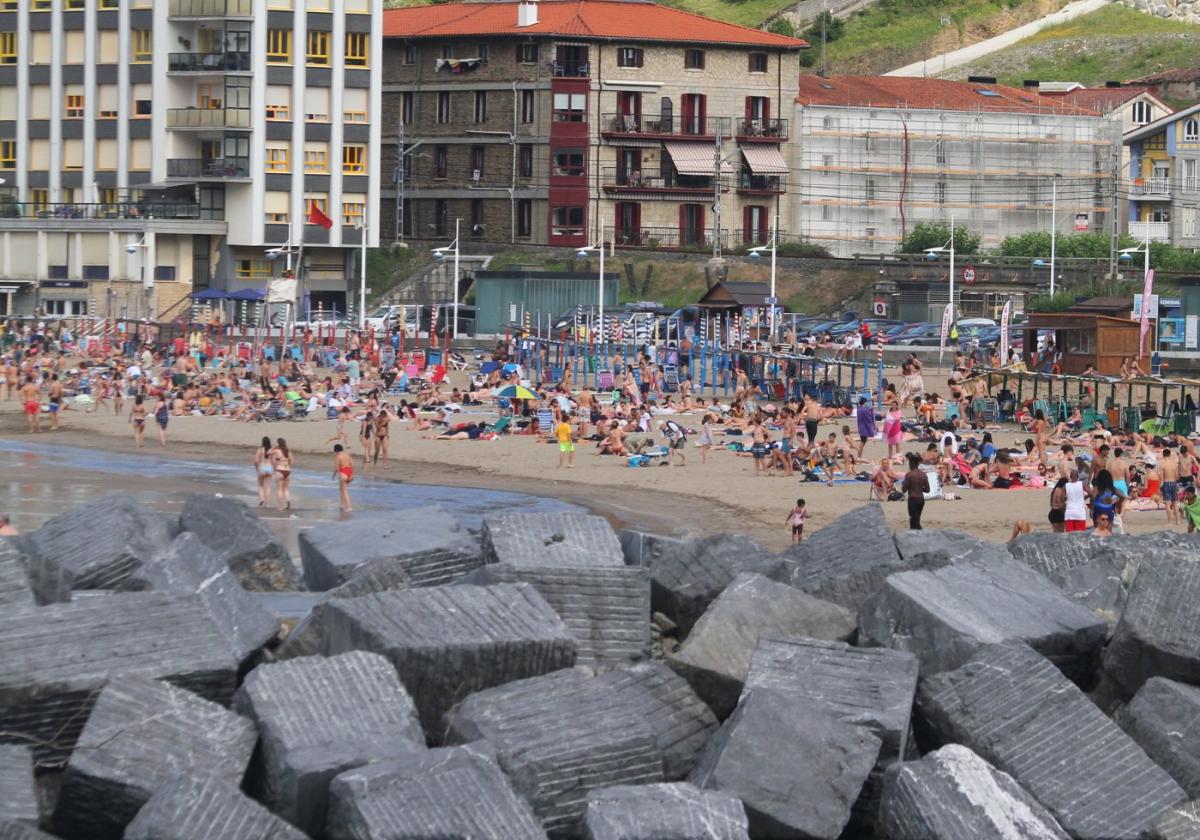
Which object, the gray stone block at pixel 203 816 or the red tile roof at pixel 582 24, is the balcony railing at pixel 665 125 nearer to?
the red tile roof at pixel 582 24

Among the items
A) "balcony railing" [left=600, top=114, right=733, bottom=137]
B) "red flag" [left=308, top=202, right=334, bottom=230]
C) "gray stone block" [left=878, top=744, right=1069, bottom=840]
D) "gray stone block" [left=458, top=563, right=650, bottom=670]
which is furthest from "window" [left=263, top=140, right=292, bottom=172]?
"gray stone block" [left=878, top=744, right=1069, bottom=840]

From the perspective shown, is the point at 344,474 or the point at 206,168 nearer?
the point at 344,474

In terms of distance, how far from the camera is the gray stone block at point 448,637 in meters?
11.3

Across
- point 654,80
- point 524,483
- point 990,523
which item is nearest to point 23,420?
point 524,483

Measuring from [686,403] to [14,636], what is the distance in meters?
35.8

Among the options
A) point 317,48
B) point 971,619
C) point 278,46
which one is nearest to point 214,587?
point 971,619

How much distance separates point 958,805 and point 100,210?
66.5 m

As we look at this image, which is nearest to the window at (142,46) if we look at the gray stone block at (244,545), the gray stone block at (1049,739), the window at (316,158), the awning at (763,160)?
the window at (316,158)

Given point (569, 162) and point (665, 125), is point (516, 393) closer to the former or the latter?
point (569, 162)

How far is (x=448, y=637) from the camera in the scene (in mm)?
11414

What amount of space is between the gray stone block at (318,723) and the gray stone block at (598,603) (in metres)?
1.69

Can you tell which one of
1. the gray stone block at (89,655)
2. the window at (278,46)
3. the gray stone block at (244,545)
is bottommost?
the gray stone block at (89,655)

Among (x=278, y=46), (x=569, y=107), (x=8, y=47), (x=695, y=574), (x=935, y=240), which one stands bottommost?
(x=695, y=574)

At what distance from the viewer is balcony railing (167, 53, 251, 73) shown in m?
70.2
